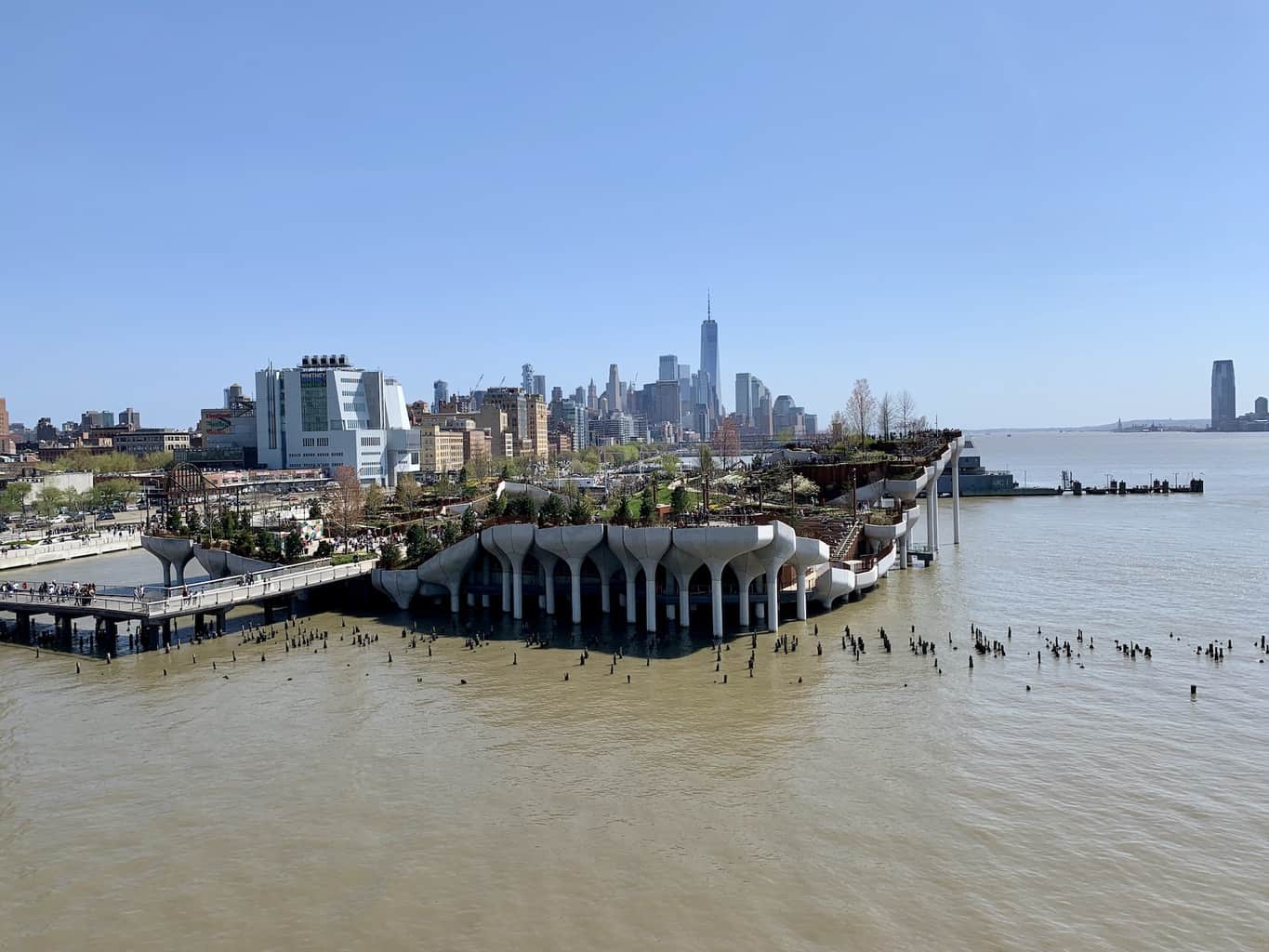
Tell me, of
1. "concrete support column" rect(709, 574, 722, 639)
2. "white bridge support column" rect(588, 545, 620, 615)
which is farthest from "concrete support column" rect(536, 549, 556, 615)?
"concrete support column" rect(709, 574, 722, 639)

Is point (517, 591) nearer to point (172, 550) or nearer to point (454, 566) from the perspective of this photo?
point (454, 566)

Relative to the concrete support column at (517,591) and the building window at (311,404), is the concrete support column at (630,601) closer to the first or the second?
the concrete support column at (517,591)

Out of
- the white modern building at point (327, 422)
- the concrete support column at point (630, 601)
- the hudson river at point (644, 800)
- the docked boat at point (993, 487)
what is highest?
the white modern building at point (327, 422)

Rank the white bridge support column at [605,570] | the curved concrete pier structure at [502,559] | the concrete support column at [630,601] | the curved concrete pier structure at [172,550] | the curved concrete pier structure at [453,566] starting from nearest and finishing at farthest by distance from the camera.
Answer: the concrete support column at [630,601] < the white bridge support column at [605,570] < the curved concrete pier structure at [502,559] < the curved concrete pier structure at [453,566] < the curved concrete pier structure at [172,550]


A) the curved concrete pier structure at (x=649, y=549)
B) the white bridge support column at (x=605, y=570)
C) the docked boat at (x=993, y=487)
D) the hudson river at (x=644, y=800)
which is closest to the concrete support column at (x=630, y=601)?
the curved concrete pier structure at (x=649, y=549)

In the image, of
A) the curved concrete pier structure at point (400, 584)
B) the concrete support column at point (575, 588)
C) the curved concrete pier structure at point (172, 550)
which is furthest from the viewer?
the curved concrete pier structure at point (172, 550)

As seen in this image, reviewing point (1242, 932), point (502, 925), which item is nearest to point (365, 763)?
point (502, 925)

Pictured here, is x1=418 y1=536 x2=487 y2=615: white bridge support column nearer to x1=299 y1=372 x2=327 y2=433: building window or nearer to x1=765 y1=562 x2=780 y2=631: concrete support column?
x1=765 y1=562 x2=780 y2=631: concrete support column

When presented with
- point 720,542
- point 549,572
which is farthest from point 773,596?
point 549,572

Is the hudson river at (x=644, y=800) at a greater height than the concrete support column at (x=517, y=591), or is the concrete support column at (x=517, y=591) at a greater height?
the concrete support column at (x=517, y=591)
